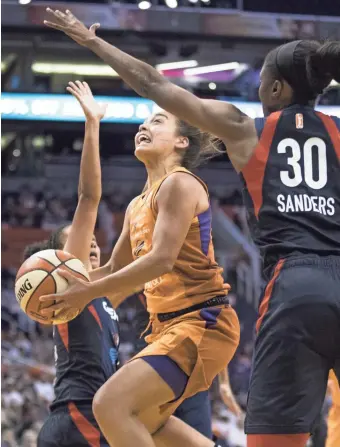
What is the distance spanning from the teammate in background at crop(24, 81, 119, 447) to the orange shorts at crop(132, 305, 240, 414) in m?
0.64

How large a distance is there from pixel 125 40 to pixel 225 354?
1489cm

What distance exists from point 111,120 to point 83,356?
1151cm

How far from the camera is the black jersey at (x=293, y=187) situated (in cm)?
308

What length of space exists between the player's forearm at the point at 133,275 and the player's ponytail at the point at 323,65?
0.92m

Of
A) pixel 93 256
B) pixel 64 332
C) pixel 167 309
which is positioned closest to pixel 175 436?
pixel 167 309

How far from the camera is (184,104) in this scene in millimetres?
3074

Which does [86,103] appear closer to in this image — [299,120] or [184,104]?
[184,104]

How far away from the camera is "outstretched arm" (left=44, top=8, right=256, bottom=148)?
10.1 feet

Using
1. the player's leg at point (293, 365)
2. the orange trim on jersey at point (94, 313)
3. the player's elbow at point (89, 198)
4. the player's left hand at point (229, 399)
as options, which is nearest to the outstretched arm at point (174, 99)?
the player's leg at point (293, 365)

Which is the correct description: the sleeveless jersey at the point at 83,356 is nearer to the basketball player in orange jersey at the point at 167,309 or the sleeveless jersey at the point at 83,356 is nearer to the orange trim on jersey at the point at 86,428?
the orange trim on jersey at the point at 86,428

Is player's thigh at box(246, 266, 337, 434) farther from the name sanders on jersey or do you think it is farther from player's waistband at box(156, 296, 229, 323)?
player's waistband at box(156, 296, 229, 323)

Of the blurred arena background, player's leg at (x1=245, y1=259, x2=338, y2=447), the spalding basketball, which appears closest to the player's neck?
the spalding basketball

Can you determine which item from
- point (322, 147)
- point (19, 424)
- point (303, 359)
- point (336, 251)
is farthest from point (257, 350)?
point (19, 424)

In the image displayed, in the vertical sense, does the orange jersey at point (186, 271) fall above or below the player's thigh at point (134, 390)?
above
